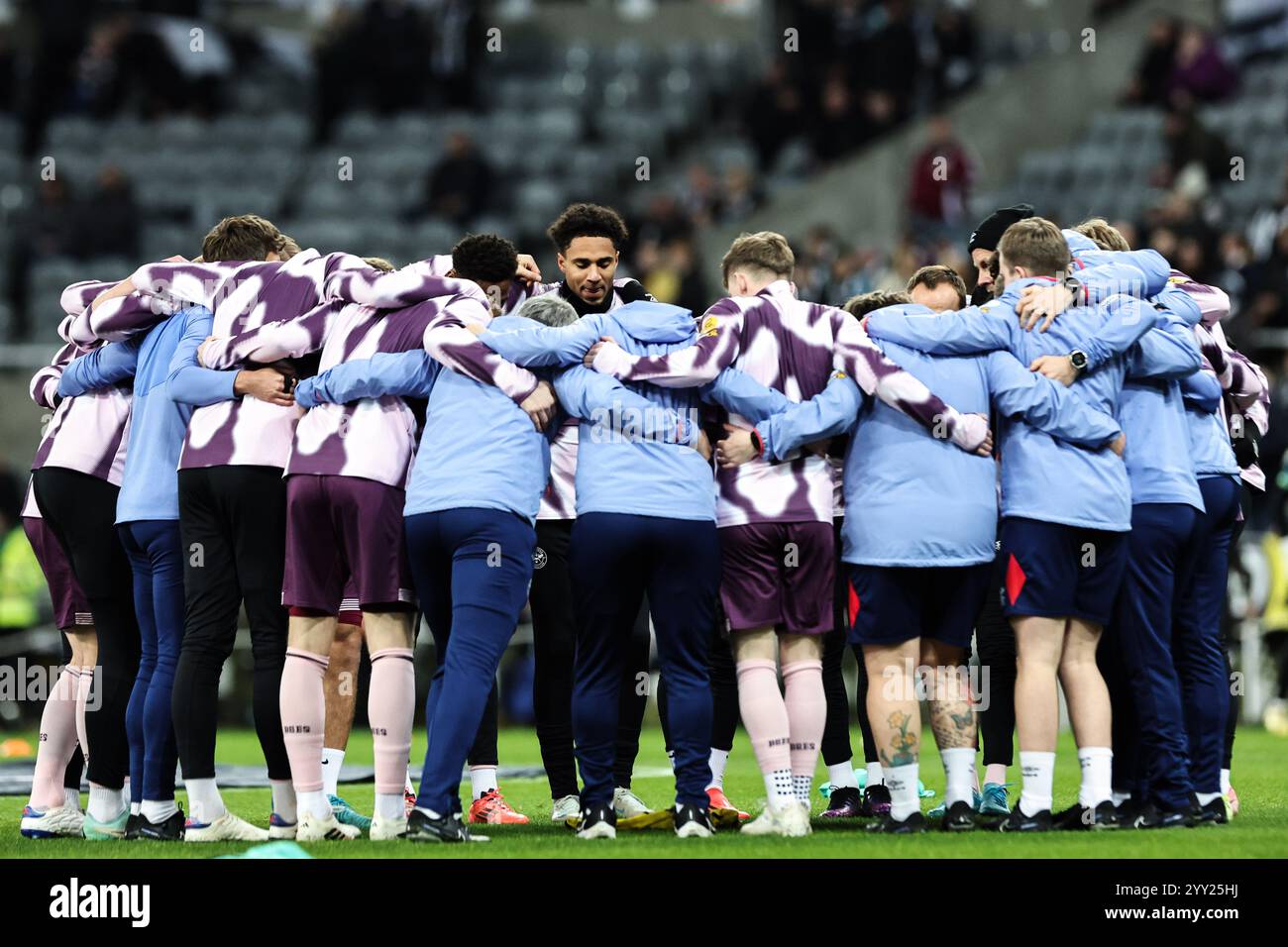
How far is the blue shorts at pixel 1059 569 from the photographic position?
638cm

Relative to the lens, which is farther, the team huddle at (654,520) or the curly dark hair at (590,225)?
the curly dark hair at (590,225)

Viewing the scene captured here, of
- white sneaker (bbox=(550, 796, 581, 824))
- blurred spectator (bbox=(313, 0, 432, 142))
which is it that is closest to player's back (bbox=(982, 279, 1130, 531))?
white sneaker (bbox=(550, 796, 581, 824))

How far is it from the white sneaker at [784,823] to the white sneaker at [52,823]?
8.38 feet

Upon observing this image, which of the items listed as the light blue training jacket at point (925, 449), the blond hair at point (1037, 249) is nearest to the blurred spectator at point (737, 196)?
the blond hair at point (1037, 249)

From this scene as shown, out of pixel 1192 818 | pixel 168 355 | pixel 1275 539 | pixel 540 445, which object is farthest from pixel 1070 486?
pixel 1275 539

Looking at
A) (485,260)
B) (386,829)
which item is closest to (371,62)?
(485,260)

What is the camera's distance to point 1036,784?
20.7 ft

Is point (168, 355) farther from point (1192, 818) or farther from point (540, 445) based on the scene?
point (1192, 818)

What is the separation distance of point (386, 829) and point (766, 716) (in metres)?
1.33

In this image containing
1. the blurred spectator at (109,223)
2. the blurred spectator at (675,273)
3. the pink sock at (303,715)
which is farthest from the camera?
the blurred spectator at (109,223)

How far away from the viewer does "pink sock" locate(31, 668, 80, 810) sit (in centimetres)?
708

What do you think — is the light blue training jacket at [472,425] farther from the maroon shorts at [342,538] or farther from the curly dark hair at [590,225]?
the curly dark hair at [590,225]

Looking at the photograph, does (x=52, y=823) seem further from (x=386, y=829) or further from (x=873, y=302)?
(x=873, y=302)
